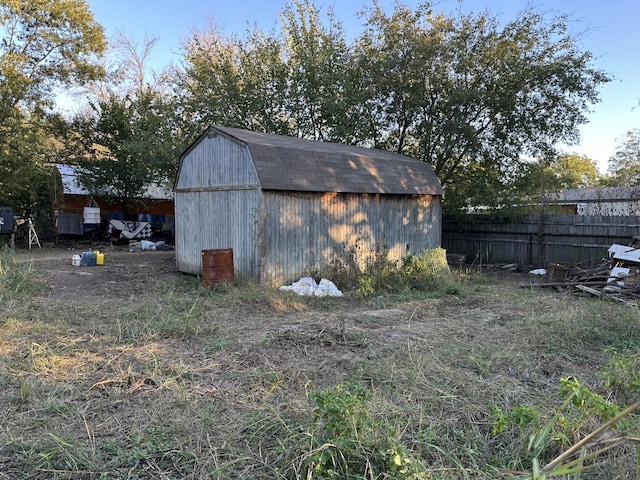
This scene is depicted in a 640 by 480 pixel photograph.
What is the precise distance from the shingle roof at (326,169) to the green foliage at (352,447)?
6857 mm

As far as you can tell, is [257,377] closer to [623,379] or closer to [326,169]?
[623,379]

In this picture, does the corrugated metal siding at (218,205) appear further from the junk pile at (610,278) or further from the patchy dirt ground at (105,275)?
the junk pile at (610,278)

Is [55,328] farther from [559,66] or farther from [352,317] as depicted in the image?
[559,66]

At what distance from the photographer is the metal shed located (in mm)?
9430

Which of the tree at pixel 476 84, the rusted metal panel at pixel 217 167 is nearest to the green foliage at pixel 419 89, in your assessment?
the tree at pixel 476 84

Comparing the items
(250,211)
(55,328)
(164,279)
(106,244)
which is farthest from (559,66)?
(106,244)

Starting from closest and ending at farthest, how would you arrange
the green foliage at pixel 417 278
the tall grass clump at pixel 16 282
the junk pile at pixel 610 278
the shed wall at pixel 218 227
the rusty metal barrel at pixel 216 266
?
the tall grass clump at pixel 16 282 → the junk pile at pixel 610 278 → the rusty metal barrel at pixel 216 266 → the green foliage at pixel 417 278 → the shed wall at pixel 218 227

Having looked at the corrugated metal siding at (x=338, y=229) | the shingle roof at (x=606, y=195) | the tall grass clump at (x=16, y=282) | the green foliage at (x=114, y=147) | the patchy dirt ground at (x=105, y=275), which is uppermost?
the green foliage at (x=114, y=147)

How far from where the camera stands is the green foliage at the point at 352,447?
2469 millimetres

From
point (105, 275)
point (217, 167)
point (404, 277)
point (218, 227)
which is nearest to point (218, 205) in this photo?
point (218, 227)

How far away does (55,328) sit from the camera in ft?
18.0

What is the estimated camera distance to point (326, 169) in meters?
10.5

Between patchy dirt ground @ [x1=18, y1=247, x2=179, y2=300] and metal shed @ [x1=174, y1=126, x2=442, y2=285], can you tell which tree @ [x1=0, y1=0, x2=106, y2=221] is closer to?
patchy dirt ground @ [x1=18, y1=247, x2=179, y2=300]

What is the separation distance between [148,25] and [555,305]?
96.5ft
